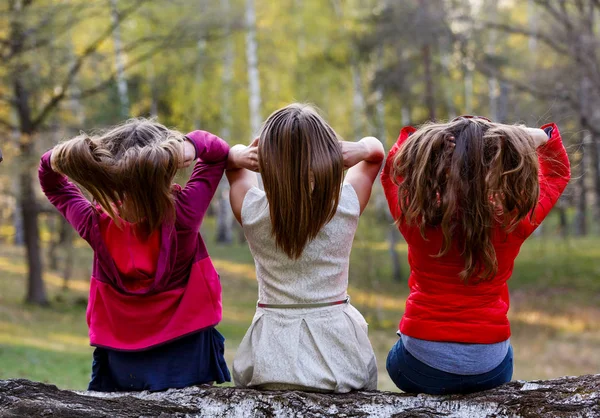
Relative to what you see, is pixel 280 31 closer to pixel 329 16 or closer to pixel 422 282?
pixel 329 16

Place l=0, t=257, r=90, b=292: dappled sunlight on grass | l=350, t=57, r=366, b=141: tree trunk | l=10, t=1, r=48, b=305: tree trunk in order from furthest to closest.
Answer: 1. l=350, t=57, r=366, b=141: tree trunk
2. l=0, t=257, r=90, b=292: dappled sunlight on grass
3. l=10, t=1, r=48, b=305: tree trunk

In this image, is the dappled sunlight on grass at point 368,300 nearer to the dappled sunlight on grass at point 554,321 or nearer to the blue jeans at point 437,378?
the dappled sunlight on grass at point 554,321

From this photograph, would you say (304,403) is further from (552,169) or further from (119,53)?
(119,53)

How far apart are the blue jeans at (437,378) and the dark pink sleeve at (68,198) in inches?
50.7

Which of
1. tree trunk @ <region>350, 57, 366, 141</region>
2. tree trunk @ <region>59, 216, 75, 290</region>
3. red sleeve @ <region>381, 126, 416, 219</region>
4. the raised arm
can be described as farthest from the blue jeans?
tree trunk @ <region>350, 57, 366, 141</region>

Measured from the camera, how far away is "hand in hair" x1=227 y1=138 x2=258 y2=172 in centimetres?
266

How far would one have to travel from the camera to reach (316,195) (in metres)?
2.52

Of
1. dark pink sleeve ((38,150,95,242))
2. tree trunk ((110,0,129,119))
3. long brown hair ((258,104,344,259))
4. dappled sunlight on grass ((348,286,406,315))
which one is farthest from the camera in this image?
dappled sunlight on grass ((348,286,406,315))

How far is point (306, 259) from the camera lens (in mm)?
2635

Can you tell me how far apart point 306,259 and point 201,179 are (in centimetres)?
51

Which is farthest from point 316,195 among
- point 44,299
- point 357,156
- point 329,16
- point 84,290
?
point 329,16

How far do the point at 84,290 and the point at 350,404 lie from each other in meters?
18.0

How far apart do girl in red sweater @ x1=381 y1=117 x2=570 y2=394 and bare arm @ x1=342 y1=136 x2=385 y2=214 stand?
7 centimetres

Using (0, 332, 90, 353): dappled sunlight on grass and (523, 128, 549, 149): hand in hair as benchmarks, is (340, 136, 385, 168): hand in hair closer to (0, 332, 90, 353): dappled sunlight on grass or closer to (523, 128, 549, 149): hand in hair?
(523, 128, 549, 149): hand in hair
